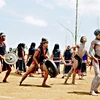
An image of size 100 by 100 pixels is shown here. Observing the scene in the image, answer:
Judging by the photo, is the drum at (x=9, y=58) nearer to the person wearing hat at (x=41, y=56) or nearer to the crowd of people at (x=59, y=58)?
the crowd of people at (x=59, y=58)

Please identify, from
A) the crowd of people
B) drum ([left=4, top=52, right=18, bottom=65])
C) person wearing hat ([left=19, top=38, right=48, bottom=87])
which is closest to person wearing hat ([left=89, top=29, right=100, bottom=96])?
the crowd of people

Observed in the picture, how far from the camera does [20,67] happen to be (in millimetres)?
20234

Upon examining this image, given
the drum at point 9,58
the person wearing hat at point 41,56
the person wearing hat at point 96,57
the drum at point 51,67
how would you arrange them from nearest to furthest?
the person wearing hat at point 96,57 → the drum at point 51,67 → the person wearing hat at point 41,56 → the drum at point 9,58

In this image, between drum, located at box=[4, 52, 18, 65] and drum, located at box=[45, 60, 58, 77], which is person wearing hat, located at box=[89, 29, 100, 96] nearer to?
drum, located at box=[45, 60, 58, 77]

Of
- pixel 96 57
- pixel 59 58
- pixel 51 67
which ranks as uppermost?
pixel 59 58

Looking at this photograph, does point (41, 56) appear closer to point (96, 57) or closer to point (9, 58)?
point (9, 58)

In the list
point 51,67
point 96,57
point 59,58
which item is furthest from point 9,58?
point 59,58

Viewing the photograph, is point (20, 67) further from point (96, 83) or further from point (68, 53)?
point (96, 83)

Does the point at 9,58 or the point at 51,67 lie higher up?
the point at 9,58

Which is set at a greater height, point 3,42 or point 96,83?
point 3,42

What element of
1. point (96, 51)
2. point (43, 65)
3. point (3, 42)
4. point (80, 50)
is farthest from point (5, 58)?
point (96, 51)

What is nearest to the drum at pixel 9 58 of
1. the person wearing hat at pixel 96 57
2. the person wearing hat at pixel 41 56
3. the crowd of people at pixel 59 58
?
the crowd of people at pixel 59 58

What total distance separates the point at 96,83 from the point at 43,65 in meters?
2.55

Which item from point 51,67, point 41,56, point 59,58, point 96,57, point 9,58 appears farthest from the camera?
point 59,58
